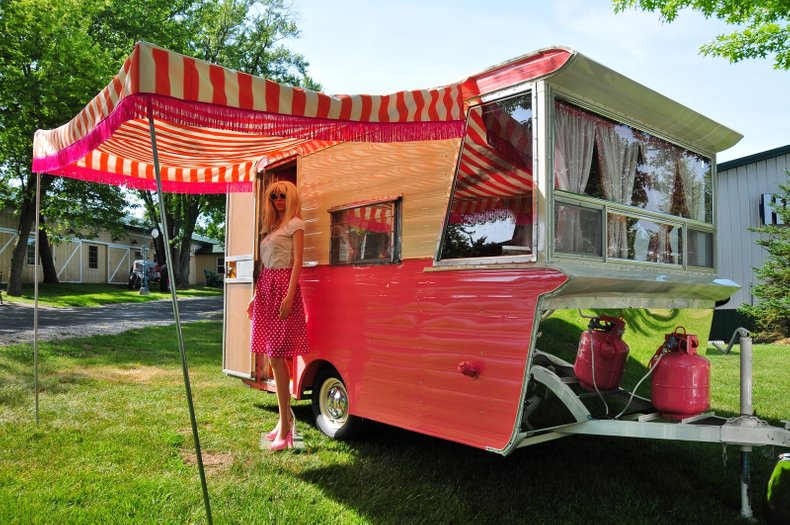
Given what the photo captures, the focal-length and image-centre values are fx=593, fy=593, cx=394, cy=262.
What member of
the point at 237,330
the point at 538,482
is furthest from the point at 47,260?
the point at 538,482

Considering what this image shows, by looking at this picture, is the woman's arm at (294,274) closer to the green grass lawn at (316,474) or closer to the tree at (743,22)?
the green grass lawn at (316,474)

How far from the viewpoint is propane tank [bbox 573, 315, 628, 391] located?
3.97m

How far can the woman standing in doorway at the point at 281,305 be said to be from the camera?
4355 mm

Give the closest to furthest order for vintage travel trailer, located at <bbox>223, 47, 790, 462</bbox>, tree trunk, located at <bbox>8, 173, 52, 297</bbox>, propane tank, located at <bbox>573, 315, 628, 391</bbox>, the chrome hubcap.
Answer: vintage travel trailer, located at <bbox>223, 47, 790, 462</bbox>, propane tank, located at <bbox>573, 315, 628, 391</bbox>, the chrome hubcap, tree trunk, located at <bbox>8, 173, 52, 297</bbox>

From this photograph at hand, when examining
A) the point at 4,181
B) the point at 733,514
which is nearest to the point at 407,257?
the point at 733,514

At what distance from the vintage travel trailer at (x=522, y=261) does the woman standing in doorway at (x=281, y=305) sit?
227 millimetres

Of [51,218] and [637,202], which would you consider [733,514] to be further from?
[51,218]

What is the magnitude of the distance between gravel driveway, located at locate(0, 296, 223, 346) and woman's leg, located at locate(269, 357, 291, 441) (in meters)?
6.95

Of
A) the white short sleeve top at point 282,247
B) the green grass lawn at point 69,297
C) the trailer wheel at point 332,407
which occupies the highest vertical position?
the white short sleeve top at point 282,247

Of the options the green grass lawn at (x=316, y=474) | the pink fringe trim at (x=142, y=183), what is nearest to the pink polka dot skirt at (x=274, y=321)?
the green grass lawn at (x=316, y=474)

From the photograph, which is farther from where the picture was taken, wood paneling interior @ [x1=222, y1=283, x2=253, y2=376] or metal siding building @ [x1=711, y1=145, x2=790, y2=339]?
metal siding building @ [x1=711, y1=145, x2=790, y2=339]

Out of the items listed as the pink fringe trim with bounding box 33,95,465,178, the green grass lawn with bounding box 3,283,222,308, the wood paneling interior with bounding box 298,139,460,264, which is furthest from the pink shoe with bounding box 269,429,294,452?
the green grass lawn with bounding box 3,283,222,308

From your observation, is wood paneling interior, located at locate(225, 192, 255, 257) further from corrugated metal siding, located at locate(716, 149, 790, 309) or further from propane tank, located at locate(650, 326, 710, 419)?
corrugated metal siding, located at locate(716, 149, 790, 309)

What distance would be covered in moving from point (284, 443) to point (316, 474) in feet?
1.86
